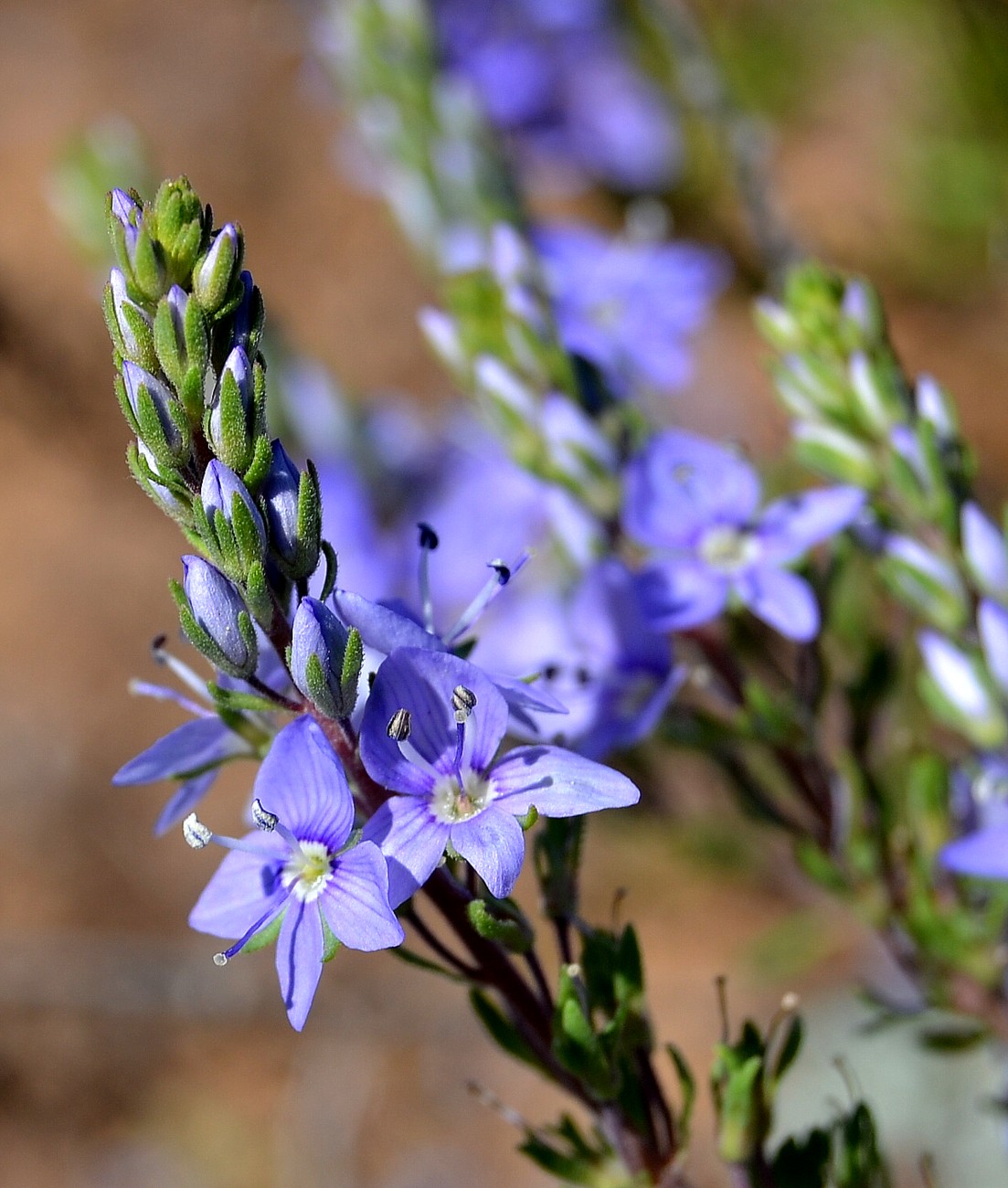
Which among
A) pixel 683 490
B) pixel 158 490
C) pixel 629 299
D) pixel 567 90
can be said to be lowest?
pixel 158 490

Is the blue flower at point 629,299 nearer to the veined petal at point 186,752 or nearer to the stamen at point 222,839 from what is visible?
the veined petal at point 186,752

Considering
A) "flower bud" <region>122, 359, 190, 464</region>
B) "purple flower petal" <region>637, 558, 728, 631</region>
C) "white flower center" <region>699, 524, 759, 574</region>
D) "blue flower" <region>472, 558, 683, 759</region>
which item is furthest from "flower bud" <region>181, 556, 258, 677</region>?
Result: "white flower center" <region>699, 524, 759, 574</region>

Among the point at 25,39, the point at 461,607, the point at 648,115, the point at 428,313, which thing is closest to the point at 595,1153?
the point at 428,313

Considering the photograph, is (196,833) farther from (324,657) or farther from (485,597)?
(485,597)

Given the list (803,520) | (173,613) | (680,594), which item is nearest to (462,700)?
(680,594)

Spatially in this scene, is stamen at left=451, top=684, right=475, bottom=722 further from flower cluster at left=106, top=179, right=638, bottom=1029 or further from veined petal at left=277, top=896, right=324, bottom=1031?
veined petal at left=277, top=896, right=324, bottom=1031

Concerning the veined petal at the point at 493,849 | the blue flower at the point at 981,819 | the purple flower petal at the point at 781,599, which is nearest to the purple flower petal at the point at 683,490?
the purple flower petal at the point at 781,599

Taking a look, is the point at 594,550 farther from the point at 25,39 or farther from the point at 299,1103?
the point at 25,39
